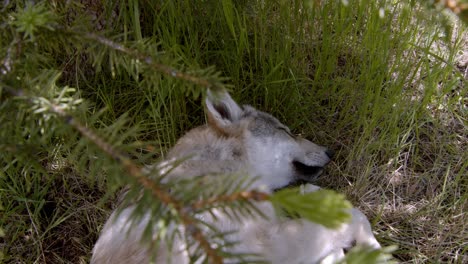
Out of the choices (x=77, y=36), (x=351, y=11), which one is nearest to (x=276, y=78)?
(x=351, y=11)

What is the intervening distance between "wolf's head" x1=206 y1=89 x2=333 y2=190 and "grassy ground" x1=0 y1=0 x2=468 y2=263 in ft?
0.79

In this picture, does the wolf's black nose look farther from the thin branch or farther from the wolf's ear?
the thin branch

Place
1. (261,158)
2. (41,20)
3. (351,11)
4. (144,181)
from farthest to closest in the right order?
(351,11), (261,158), (41,20), (144,181)

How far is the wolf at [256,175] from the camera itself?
2.40 m

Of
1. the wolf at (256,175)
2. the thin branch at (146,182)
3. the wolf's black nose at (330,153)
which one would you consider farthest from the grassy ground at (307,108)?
the thin branch at (146,182)

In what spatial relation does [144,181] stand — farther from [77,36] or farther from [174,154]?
[174,154]

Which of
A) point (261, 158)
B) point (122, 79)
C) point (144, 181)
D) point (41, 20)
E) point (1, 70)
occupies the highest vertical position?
point (41, 20)

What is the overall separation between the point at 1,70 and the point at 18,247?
1.73 m

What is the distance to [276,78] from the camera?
3.16m

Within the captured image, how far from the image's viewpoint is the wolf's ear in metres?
2.71

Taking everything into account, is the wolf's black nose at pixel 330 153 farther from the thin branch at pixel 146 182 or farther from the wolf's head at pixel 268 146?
the thin branch at pixel 146 182

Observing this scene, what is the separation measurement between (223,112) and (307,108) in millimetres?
691

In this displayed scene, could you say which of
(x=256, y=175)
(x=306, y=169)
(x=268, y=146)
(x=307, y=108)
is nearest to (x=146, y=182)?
(x=256, y=175)

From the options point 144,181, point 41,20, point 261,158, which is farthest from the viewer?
point 261,158
